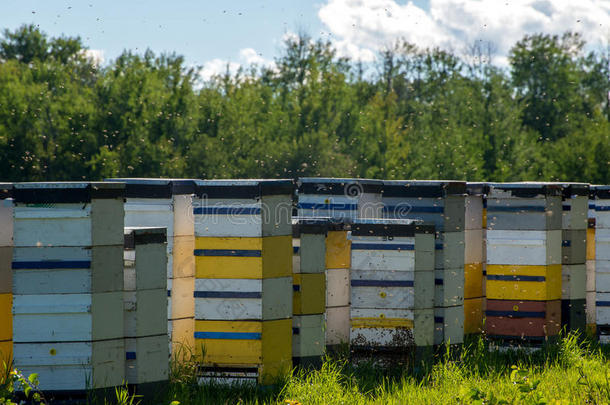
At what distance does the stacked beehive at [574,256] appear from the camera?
847cm

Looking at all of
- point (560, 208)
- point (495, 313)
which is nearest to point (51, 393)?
point (495, 313)

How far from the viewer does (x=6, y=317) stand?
6.02 metres

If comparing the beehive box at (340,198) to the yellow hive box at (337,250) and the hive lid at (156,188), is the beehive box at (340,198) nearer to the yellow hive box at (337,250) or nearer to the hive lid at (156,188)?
the yellow hive box at (337,250)

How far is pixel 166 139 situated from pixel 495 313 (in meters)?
30.4

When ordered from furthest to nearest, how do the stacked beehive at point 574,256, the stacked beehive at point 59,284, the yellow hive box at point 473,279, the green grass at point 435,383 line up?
the yellow hive box at point 473,279 < the stacked beehive at point 574,256 < the green grass at point 435,383 < the stacked beehive at point 59,284

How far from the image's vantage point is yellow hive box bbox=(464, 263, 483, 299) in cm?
872

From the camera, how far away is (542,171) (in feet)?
124

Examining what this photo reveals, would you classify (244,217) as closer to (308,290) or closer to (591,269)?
(308,290)

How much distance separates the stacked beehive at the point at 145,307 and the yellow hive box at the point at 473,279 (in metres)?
4.41

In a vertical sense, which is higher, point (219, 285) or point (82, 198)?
point (82, 198)

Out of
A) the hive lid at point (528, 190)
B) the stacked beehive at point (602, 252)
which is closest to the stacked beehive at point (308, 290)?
the hive lid at point (528, 190)

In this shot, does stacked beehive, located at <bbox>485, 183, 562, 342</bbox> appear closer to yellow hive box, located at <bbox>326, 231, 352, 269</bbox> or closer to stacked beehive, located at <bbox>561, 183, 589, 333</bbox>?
stacked beehive, located at <bbox>561, 183, 589, 333</bbox>

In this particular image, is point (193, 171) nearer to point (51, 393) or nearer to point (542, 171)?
point (542, 171)

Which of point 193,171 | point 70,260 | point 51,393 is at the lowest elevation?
point 51,393
